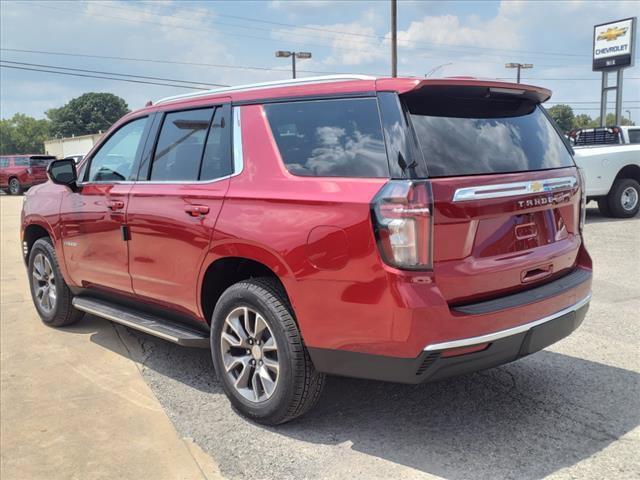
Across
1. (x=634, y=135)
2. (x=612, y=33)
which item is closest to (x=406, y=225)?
(x=634, y=135)

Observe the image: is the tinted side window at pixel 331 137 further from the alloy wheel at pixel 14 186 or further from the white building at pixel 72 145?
the white building at pixel 72 145

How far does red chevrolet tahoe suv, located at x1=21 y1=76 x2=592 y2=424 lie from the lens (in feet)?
9.11

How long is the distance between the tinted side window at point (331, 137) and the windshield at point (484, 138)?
0.22 metres

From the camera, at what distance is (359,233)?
9.25 feet

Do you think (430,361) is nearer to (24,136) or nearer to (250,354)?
(250,354)

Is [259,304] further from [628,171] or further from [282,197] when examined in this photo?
[628,171]

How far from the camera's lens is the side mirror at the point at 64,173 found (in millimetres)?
4930

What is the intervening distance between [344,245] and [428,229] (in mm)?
418

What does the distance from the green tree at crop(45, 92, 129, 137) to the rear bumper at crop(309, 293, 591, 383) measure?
117m

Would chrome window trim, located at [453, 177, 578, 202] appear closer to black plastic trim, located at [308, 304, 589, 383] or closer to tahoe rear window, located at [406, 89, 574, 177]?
tahoe rear window, located at [406, 89, 574, 177]

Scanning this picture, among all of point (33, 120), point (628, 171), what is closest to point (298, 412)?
point (628, 171)

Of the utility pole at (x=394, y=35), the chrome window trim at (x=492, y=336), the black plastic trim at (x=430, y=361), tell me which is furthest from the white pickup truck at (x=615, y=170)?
the utility pole at (x=394, y=35)

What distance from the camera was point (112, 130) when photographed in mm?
4844

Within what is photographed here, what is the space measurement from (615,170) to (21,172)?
80.8 ft
